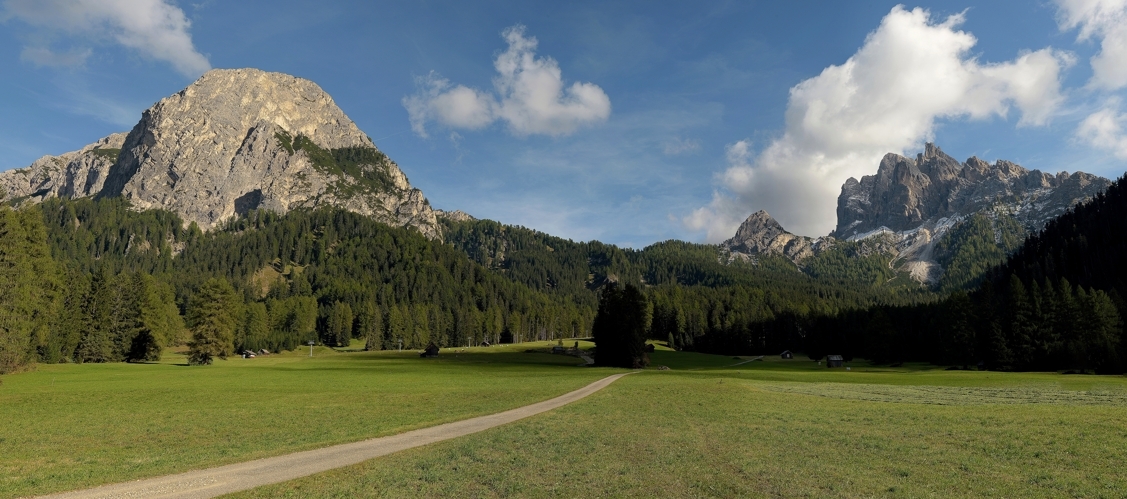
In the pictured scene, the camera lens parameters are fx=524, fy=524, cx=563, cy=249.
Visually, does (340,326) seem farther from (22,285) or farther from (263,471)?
(263,471)

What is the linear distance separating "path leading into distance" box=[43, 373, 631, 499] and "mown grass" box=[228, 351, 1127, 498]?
121 centimetres

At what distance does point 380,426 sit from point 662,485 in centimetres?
1740

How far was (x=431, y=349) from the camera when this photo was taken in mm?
122750

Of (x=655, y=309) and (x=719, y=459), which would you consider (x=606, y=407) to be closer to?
(x=719, y=459)

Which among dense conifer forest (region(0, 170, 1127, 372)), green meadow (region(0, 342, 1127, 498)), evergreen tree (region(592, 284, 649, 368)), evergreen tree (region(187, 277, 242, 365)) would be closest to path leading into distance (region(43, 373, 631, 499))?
green meadow (region(0, 342, 1127, 498))

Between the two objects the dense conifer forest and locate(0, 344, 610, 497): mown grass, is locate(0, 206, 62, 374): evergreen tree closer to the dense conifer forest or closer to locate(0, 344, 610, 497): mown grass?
the dense conifer forest

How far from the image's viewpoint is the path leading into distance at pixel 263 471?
599 inches

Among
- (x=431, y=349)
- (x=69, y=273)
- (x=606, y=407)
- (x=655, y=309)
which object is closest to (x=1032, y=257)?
(x=655, y=309)

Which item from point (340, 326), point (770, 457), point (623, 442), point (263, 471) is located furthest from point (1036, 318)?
point (340, 326)

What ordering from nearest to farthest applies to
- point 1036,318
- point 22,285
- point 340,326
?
point 22,285, point 1036,318, point 340,326

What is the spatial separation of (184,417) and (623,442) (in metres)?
26.2

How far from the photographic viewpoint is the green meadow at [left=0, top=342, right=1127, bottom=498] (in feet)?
50.4

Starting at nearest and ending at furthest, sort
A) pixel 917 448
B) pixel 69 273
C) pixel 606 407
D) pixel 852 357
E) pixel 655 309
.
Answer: pixel 917 448 → pixel 606 407 → pixel 69 273 → pixel 852 357 → pixel 655 309

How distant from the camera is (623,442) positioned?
2266cm
